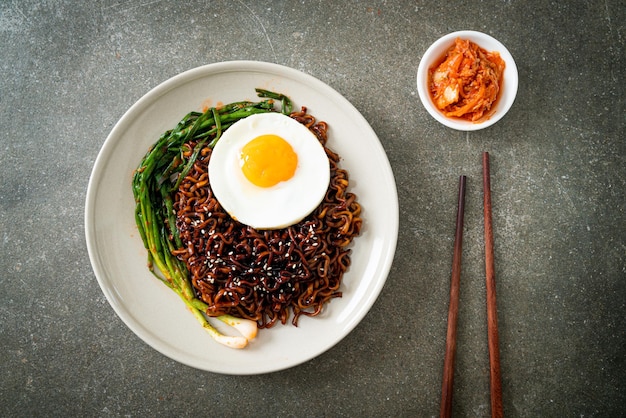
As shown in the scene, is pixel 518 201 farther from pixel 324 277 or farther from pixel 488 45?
pixel 324 277

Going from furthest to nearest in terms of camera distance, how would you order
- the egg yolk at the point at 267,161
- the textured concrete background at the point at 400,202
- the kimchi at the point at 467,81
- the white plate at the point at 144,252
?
the textured concrete background at the point at 400,202, the kimchi at the point at 467,81, the white plate at the point at 144,252, the egg yolk at the point at 267,161

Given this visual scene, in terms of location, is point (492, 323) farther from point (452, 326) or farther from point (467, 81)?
point (467, 81)

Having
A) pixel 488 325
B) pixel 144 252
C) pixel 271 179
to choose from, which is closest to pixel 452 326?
pixel 488 325

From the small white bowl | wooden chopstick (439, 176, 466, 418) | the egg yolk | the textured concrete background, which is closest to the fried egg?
the egg yolk

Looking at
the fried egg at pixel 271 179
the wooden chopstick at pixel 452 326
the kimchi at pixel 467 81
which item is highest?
the kimchi at pixel 467 81

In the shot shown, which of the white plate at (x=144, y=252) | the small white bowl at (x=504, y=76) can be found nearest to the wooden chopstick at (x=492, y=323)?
the small white bowl at (x=504, y=76)

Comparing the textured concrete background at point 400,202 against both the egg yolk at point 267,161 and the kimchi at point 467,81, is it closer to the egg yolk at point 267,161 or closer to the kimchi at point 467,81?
the kimchi at point 467,81

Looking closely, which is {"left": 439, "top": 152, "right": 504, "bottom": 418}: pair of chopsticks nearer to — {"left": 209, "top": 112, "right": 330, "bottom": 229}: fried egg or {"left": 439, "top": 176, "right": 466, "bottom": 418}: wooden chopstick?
{"left": 439, "top": 176, "right": 466, "bottom": 418}: wooden chopstick
